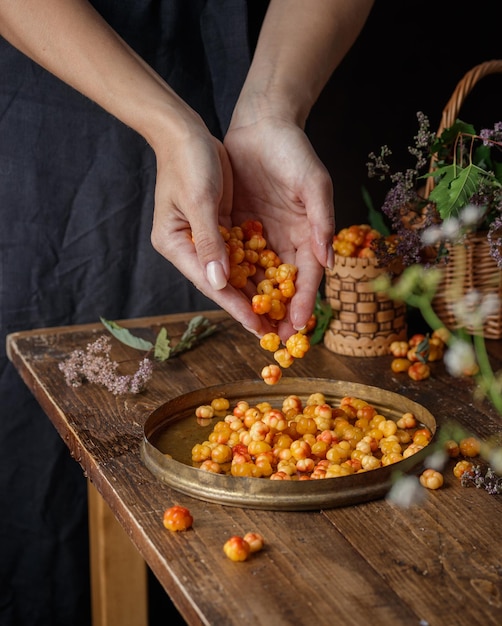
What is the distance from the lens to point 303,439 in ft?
4.48

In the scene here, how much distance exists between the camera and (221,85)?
81.8 inches

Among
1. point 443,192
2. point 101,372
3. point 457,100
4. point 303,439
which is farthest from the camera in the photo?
point 457,100

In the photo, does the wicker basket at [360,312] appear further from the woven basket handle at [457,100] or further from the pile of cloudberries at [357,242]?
the woven basket handle at [457,100]

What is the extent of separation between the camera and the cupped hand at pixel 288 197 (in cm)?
156

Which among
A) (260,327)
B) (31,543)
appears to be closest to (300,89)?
(260,327)

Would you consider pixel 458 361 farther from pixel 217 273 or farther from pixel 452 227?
pixel 217 273

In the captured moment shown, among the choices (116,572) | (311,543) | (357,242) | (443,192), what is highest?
(443,192)

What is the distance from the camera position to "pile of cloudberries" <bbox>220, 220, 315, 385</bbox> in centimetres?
150

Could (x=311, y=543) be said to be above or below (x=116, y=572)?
above

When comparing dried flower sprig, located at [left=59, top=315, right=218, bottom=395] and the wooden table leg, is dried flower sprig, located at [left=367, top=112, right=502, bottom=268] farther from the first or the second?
the wooden table leg

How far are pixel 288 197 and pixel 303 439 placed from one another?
0.54 m

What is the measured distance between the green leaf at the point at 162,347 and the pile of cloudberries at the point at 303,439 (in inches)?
12.1

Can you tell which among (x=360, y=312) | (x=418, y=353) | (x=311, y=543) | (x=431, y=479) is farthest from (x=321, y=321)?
(x=311, y=543)

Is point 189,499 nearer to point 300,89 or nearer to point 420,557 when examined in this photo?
point 420,557
